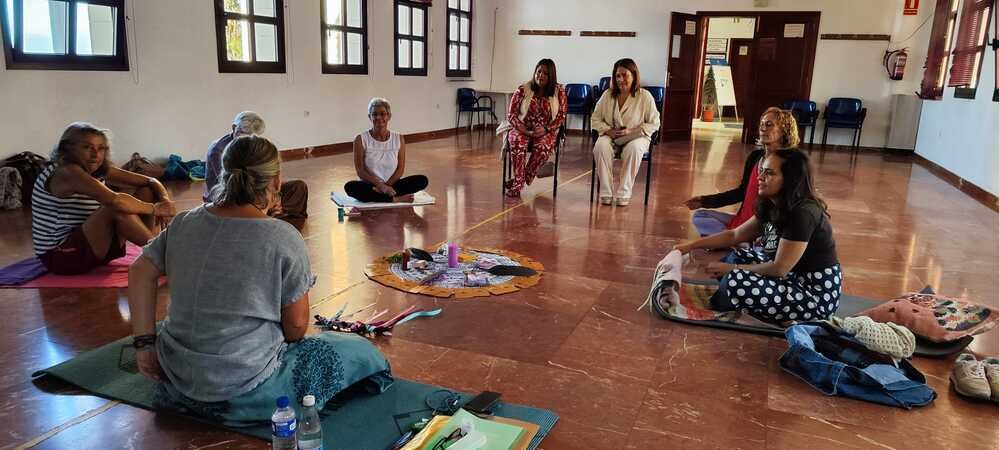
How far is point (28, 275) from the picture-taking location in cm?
339

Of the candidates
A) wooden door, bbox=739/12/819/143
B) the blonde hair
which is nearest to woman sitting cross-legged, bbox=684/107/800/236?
the blonde hair

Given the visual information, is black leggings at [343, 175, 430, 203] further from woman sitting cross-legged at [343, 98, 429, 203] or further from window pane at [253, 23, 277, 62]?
window pane at [253, 23, 277, 62]

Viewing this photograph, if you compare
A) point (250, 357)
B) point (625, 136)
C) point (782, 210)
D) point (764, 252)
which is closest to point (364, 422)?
point (250, 357)

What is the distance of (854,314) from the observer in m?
3.18

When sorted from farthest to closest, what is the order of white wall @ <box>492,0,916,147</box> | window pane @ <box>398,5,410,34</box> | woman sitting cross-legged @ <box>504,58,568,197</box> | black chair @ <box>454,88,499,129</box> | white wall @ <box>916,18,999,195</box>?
black chair @ <box>454,88,499,129</box>
white wall @ <box>492,0,916,147</box>
window pane @ <box>398,5,410,34</box>
white wall @ <box>916,18,999,195</box>
woman sitting cross-legged @ <box>504,58,568,197</box>

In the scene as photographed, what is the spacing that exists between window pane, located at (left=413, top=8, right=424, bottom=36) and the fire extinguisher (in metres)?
7.44

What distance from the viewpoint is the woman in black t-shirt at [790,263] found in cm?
281

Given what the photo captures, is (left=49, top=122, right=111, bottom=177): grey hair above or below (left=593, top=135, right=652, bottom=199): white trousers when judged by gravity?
above

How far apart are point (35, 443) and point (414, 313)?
147cm

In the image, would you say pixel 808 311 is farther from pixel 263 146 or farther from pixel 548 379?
pixel 263 146

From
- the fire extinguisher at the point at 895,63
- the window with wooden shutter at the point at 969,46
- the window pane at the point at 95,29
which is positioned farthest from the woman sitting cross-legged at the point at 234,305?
the fire extinguisher at the point at 895,63

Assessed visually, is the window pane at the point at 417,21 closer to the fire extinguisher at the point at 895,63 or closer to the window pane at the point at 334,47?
the window pane at the point at 334,47

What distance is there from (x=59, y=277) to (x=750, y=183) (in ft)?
12.4

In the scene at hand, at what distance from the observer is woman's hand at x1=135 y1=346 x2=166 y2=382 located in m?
1.93
